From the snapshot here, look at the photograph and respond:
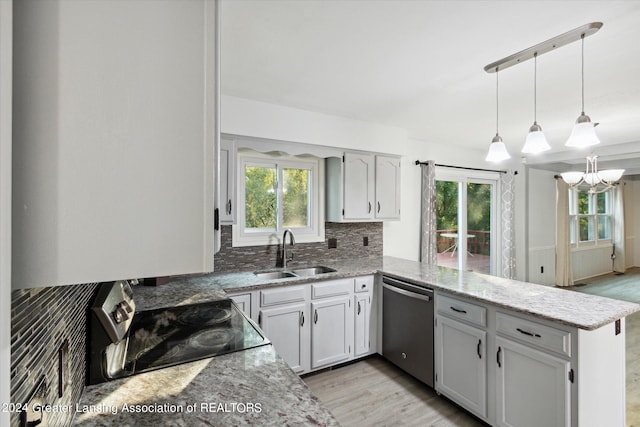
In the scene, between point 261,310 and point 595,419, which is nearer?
point 595,419

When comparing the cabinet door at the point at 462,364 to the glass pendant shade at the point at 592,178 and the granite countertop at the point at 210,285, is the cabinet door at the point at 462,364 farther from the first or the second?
the glass pendant shade at the point at 592,178

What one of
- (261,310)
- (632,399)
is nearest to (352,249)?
(261,310)

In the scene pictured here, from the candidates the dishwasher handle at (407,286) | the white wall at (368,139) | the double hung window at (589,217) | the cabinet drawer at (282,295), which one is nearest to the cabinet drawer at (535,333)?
the dishwasher handle at (407,286)

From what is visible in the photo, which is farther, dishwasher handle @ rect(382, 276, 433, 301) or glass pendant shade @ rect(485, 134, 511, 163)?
dishwasher handle @ rect(382, 276, 433, 301)

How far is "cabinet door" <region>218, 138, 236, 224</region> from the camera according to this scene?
254 cm

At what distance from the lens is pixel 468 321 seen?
208 centimetres

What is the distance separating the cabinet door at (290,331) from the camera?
2416mm

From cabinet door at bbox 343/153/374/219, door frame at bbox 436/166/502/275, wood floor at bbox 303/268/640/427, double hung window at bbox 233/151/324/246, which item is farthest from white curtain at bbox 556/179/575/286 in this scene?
double hung window at bbox 233/151/324/246

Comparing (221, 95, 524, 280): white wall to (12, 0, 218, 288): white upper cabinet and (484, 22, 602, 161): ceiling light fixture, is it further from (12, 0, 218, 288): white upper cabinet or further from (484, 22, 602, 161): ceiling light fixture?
(12, 0, 218, 288): white upper cabinet

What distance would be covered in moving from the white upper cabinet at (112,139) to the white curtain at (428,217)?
3.72m

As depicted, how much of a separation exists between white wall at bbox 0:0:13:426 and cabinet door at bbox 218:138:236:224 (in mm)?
2123

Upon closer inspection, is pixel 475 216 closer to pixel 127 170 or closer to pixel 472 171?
pixel 472 171

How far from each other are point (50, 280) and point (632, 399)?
3.61 metres

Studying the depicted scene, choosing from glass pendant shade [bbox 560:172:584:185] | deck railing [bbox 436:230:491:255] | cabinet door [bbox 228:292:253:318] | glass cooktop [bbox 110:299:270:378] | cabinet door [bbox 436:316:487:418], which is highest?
glass pendant shade [bbox 560:172:584:185]
